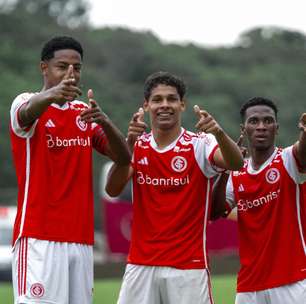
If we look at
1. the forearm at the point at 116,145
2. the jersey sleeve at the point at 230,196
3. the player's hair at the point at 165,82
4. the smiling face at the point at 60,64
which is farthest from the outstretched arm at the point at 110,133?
the jersey sleeve at the point at 230,196

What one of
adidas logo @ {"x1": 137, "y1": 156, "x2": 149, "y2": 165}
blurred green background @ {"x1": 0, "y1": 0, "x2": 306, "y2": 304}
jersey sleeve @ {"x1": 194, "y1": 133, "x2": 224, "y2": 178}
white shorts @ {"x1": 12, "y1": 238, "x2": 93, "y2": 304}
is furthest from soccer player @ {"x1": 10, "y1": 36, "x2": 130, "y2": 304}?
blurred green background @ {"x1": 0, "y1": 0, "x2": 306, "y2": 304}

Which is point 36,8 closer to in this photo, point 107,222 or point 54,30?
point 54,30

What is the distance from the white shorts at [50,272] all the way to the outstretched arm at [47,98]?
961 millimetres

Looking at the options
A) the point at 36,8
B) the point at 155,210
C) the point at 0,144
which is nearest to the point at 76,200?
the point at 155,210

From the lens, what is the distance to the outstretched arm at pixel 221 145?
875 cm

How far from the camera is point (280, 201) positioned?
9.62m

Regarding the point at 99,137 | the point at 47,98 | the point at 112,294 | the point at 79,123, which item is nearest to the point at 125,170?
the point at 99,137

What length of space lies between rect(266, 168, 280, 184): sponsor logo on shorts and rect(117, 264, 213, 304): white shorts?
1.08m

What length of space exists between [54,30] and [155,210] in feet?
188

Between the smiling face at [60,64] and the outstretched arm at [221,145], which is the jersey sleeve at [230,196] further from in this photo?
the smiling face at [60,64]

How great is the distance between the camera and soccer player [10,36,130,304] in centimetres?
874

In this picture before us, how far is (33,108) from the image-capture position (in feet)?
28.3

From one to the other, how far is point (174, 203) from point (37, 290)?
1.34 m

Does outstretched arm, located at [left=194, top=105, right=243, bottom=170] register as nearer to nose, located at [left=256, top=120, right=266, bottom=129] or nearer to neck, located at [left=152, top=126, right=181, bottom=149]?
neck, located at [left=152, top=126, right=181, bottom=149]
